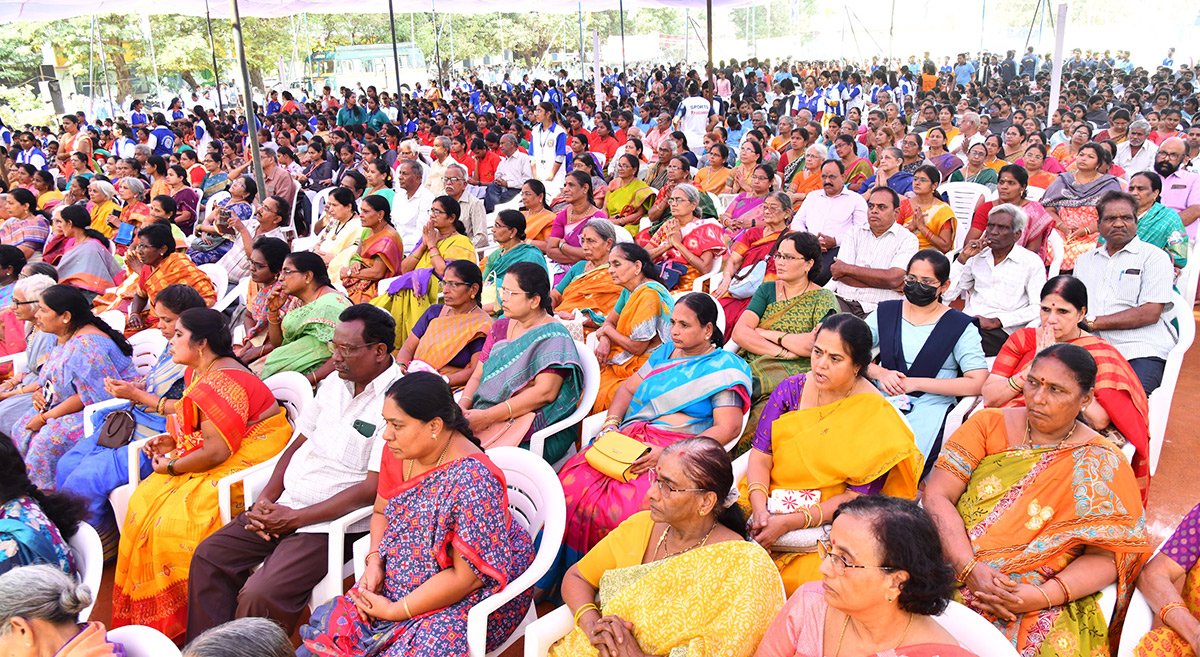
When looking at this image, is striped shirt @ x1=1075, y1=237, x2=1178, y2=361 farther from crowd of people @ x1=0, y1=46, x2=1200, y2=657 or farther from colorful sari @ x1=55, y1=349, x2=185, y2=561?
colorful sari @ x1=55, y1=349, x2=185, y2=561

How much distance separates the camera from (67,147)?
38.8ft

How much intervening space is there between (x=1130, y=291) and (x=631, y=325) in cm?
222

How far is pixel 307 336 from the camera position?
3.93 metres

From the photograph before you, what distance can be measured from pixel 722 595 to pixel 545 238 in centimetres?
423

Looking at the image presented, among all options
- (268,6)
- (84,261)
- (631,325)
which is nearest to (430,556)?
(631,325)

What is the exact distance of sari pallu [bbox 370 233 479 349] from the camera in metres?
4.71

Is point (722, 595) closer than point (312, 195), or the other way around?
point (722, 595)

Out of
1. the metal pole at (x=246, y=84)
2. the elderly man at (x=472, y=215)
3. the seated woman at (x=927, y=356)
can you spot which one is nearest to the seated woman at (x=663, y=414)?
the seated woman at (x=927, y=356)

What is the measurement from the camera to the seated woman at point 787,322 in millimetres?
3488

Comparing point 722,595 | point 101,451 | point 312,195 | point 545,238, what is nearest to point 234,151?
point 312,195

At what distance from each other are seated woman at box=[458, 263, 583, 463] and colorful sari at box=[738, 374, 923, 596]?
911mm

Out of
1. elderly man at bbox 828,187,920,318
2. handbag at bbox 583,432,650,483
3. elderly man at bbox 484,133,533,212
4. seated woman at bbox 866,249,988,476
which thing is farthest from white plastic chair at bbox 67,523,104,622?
elderly man at bbox 484,133,533,212

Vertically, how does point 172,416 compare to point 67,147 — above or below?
below

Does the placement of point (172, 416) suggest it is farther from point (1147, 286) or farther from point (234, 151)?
point (234, 151)
